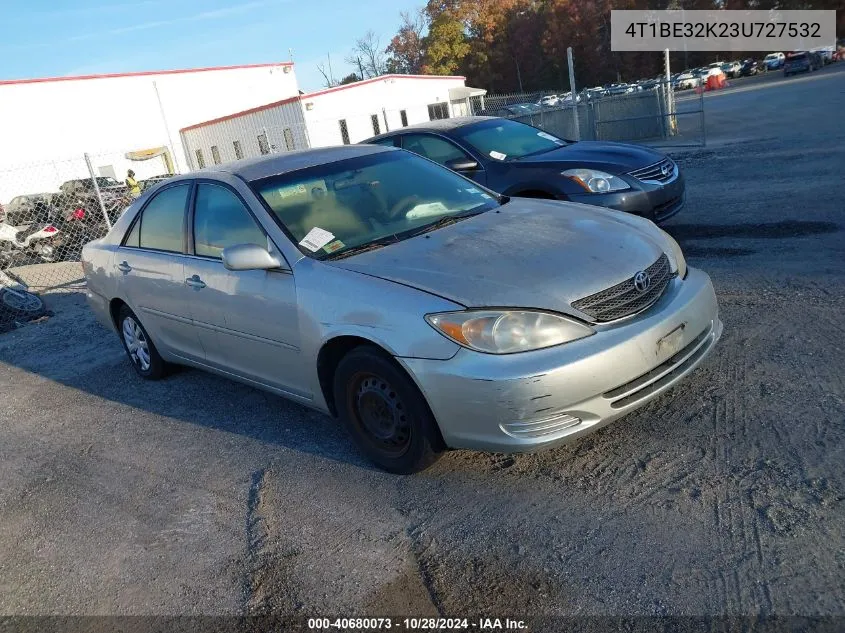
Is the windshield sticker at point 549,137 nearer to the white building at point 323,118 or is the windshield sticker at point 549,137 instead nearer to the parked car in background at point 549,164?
the parked car in background at point 549,164

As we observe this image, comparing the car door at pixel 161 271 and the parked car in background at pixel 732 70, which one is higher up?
the car door at pixel 161 271

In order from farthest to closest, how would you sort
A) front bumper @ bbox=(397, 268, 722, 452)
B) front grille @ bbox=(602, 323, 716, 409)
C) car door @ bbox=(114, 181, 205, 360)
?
car door @ bbox=(114, 181, 205, 360), front grille @ bbox=(602, 323, 716, 409), front bumper @ bbox=(397, 268, 722, 452)

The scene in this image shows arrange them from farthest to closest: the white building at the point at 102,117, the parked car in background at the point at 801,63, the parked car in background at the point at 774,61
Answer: the parked car in background at the point at 774,61 < the parked car in background at the point at 801,63 < the white building at the point at 102,117

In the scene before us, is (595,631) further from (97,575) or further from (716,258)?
(716,258)

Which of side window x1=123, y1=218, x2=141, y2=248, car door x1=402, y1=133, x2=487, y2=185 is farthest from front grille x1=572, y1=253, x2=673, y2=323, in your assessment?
car door x1=402, y1=133, x2=487, y2=185

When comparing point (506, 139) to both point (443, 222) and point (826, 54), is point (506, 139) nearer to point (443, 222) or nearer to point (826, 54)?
point (443, 222)

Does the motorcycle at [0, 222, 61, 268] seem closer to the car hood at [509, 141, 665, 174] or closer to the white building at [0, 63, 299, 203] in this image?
the car hood at [509, 141, 665, 174]

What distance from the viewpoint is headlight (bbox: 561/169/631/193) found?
702 cm

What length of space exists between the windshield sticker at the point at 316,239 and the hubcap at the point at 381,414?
2.65 feet

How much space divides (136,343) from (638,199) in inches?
185

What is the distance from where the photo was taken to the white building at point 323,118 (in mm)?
29109

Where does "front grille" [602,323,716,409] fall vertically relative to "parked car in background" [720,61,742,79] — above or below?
above

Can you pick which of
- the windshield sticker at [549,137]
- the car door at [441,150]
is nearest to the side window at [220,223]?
the car door at [441,150]

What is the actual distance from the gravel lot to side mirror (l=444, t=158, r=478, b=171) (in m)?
2.82
